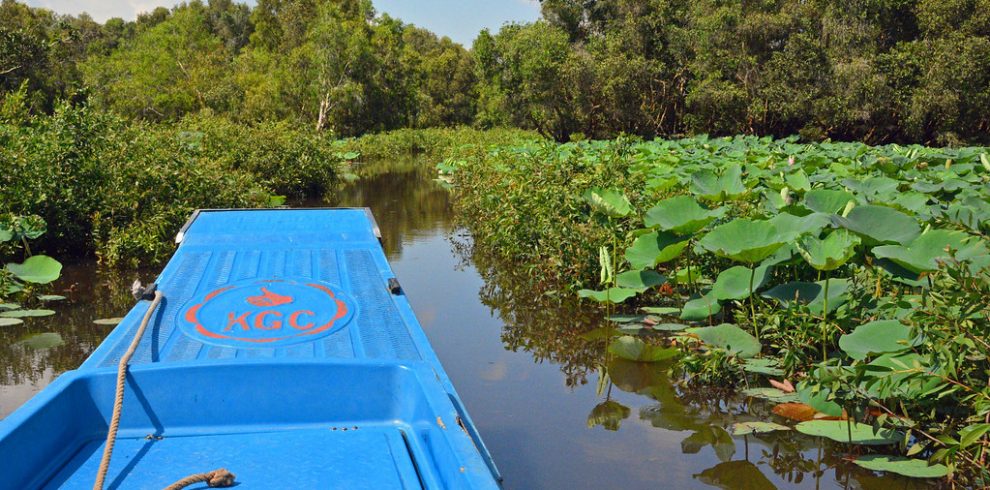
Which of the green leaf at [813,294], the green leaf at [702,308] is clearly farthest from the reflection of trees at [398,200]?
the green leaf at [813,294]

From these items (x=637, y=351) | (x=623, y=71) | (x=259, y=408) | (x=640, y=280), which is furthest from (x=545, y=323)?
(x=623, y=71)

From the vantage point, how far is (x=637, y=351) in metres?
4.84

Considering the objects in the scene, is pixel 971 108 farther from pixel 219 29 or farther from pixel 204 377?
pixel 219 29

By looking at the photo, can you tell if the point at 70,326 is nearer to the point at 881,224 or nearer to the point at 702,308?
the point at 702,308

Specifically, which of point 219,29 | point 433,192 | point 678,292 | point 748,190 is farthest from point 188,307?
point 219,29

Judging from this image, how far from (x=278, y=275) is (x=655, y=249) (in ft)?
7.67

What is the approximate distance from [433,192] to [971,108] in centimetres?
1357

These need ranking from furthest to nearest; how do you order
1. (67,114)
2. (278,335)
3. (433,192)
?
(433,192), (67,114), (278,335)

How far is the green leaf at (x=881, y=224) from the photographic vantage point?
4047mm

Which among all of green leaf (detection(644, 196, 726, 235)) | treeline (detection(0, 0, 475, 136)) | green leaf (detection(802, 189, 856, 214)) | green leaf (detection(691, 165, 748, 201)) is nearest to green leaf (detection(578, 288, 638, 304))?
green leaf (detection(644, 196, 726, 235))

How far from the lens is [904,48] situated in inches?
792

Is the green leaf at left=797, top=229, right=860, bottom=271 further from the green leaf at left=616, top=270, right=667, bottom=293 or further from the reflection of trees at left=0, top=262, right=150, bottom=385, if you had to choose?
the reflection of trees at left=0, top=262, right=150, bottom=385

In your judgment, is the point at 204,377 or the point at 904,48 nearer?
the point at 204,377

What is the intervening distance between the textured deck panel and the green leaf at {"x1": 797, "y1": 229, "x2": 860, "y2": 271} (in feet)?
6.96
